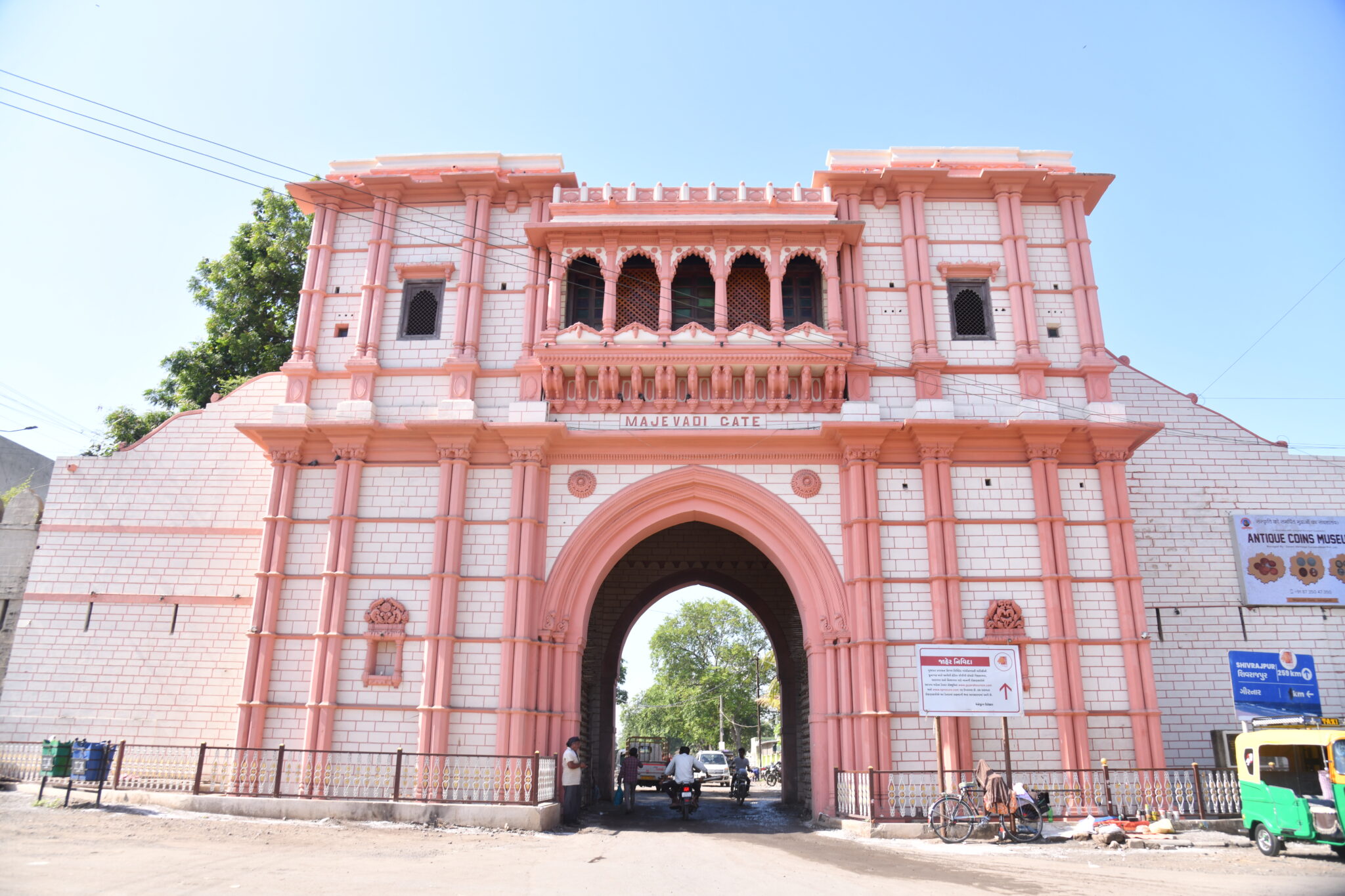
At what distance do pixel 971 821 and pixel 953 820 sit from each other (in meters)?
0.25

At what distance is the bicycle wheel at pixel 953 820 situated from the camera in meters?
12.9

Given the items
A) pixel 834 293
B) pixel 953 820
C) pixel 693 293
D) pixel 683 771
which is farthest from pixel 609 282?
pixel 953 820

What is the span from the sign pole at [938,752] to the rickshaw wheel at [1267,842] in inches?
159

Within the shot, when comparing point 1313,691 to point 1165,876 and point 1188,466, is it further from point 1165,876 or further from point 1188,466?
point 1165,876

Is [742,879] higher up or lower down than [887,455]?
lower down

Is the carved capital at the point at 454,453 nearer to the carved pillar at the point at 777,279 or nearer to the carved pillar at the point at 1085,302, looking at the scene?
the carved pillar at the point at 777,279

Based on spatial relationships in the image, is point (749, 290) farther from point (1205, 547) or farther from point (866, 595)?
point (1205, 547)

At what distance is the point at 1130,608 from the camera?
1562 cm

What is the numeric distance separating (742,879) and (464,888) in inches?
113

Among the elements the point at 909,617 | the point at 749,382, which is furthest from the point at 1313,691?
the point at 749,382

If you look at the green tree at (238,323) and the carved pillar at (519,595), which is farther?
the green tree at (238,323)

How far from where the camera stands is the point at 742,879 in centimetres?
945

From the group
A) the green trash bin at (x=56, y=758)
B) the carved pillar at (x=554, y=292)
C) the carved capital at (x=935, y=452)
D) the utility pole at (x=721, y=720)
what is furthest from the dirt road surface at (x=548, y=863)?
the utility pole at (x=721, y=720)

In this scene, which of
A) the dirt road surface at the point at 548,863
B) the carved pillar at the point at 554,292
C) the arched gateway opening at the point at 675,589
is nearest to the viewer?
the dirt road surface at the point at 548,863
